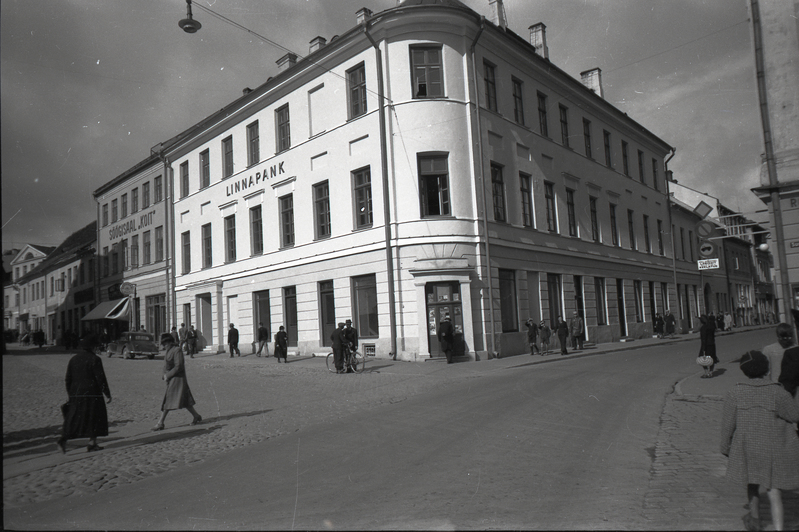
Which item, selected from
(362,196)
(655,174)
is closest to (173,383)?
(362,196)

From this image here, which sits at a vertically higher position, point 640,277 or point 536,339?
point 640,277

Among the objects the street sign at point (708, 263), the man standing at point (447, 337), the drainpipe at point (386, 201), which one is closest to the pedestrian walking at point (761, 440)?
the street sign at point (708, 263)

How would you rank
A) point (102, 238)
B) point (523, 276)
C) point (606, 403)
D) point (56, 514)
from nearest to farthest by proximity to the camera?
point (56, 514) < point (102, 238) < point (606, 403) < point (523, 276)

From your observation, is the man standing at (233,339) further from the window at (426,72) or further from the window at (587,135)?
the window at (587,135)

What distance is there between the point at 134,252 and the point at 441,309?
17530mm

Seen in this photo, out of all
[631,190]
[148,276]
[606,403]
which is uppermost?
[631,190]

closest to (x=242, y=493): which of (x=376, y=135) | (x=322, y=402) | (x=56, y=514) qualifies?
(x=56, y=514)

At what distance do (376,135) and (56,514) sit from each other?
Answer: 20.5 metres

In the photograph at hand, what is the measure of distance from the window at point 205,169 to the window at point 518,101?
48.2 feet

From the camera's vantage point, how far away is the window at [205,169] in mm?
30159

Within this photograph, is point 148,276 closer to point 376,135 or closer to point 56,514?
point 56,514

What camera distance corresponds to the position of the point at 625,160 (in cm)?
3725

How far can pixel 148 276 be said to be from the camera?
6.34m

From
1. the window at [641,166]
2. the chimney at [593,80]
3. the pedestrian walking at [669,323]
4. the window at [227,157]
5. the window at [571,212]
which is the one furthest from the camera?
the window at [641,166]
